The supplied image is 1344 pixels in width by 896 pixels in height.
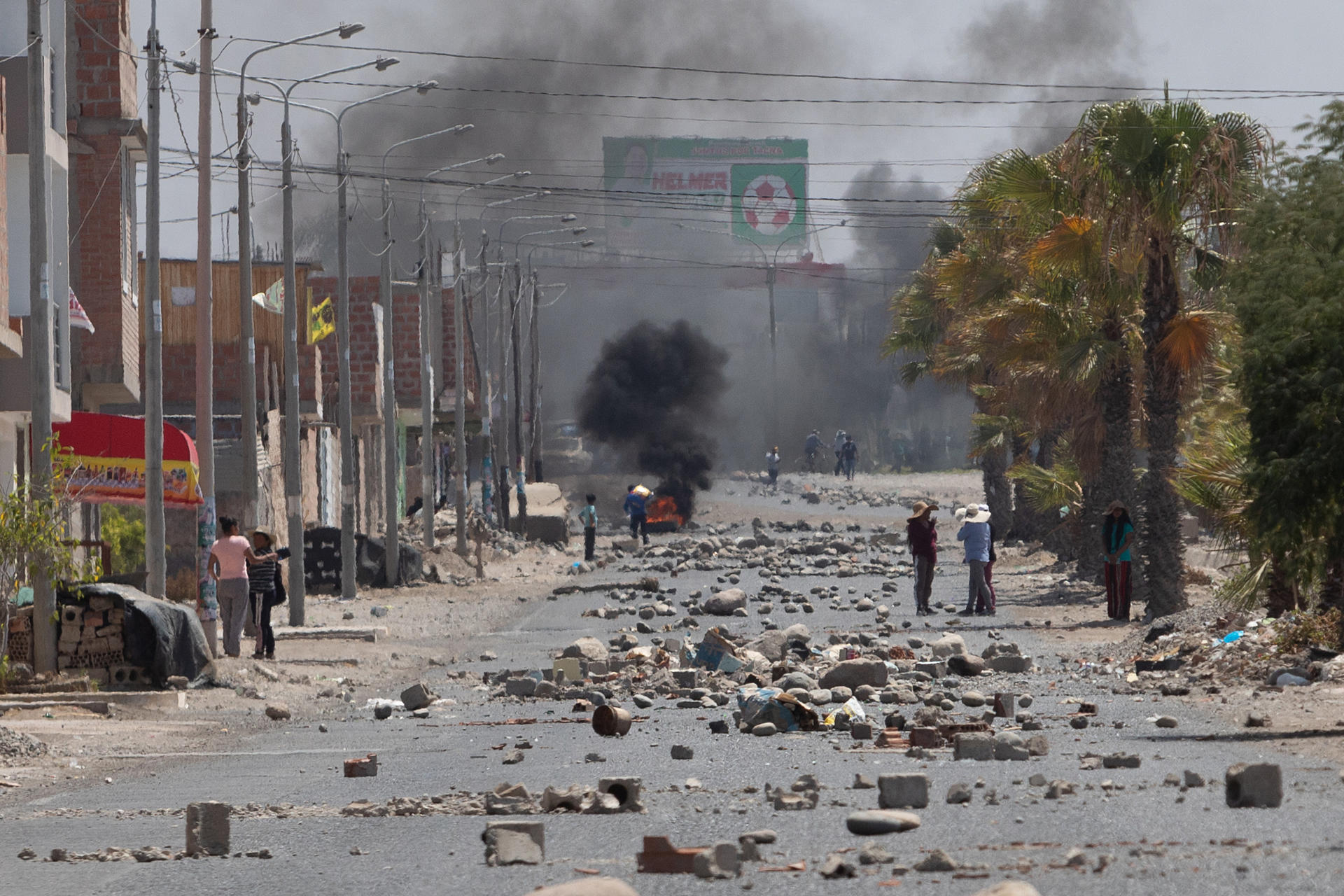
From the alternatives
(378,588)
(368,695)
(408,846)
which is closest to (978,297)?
(378,588)

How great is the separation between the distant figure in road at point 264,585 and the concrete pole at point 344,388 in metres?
8.22

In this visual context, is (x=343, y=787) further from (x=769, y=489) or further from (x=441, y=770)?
(x=769, y=489)

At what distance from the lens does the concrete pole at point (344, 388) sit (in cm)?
2897

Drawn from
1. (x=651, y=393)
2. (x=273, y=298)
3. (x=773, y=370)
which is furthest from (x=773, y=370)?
(x=273, y=298)

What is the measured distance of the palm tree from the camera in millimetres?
20875

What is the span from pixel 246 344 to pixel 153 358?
10.9 ft

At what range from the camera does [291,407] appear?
25938 millimetres

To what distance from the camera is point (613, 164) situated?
365 ft

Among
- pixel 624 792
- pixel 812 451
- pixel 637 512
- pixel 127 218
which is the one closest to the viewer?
pixel 624 792

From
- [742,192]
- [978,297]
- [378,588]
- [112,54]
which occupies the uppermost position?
[742,192]

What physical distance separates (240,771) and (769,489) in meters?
62.6

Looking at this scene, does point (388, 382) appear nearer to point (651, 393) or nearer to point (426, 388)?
point (426, 388)

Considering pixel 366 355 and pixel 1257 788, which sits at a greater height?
pixel 366 355

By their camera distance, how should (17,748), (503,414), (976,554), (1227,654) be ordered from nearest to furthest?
1. (17,748)
2. (1227,654)
3. (976,554)
4. (503,414)
